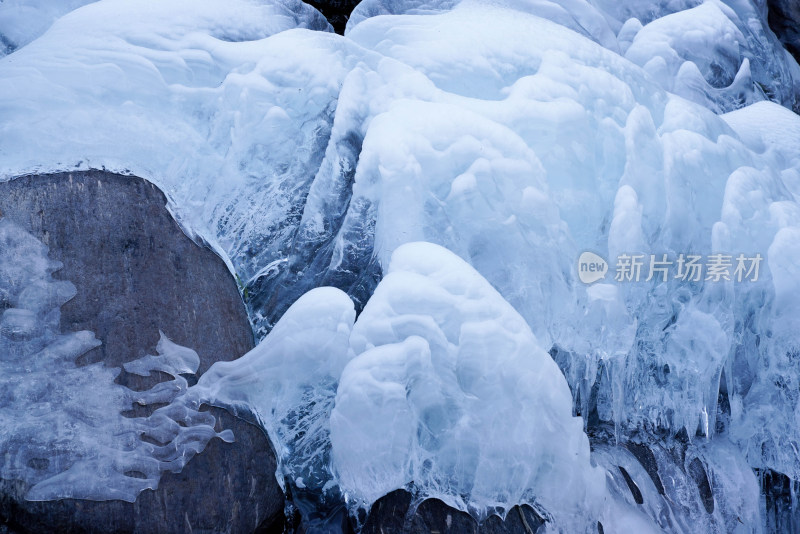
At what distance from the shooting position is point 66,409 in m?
1.91

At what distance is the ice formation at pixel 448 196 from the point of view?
80.0 inches

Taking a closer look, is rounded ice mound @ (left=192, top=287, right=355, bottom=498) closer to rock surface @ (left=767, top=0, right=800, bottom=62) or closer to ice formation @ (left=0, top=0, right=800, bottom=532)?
Answer: ice formation @ (left=0, top=0, right=800, bottom=532)

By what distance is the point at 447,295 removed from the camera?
194cm

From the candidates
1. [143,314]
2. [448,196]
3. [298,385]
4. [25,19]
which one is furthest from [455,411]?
[25,19]

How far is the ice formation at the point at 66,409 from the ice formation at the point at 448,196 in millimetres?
153

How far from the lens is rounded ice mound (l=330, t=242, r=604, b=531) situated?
73.5 inches

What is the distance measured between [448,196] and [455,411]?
64 centimetres

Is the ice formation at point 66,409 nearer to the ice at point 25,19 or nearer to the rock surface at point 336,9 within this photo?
the ice at point 25,19

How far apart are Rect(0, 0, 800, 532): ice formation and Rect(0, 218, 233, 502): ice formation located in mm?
153

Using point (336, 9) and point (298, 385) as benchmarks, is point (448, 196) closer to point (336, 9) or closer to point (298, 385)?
point (298, 385)

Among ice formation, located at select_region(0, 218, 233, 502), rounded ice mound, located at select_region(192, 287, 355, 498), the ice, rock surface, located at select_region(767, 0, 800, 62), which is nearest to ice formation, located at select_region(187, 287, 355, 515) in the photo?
rounded ice mound, located at select_region(192, 287, 355, 498)

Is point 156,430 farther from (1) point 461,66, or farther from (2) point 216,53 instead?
(1) point 461,66

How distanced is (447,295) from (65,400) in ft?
3.45

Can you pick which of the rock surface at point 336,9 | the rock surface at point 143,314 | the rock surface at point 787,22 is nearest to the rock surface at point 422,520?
the rock surface at point 143,314
